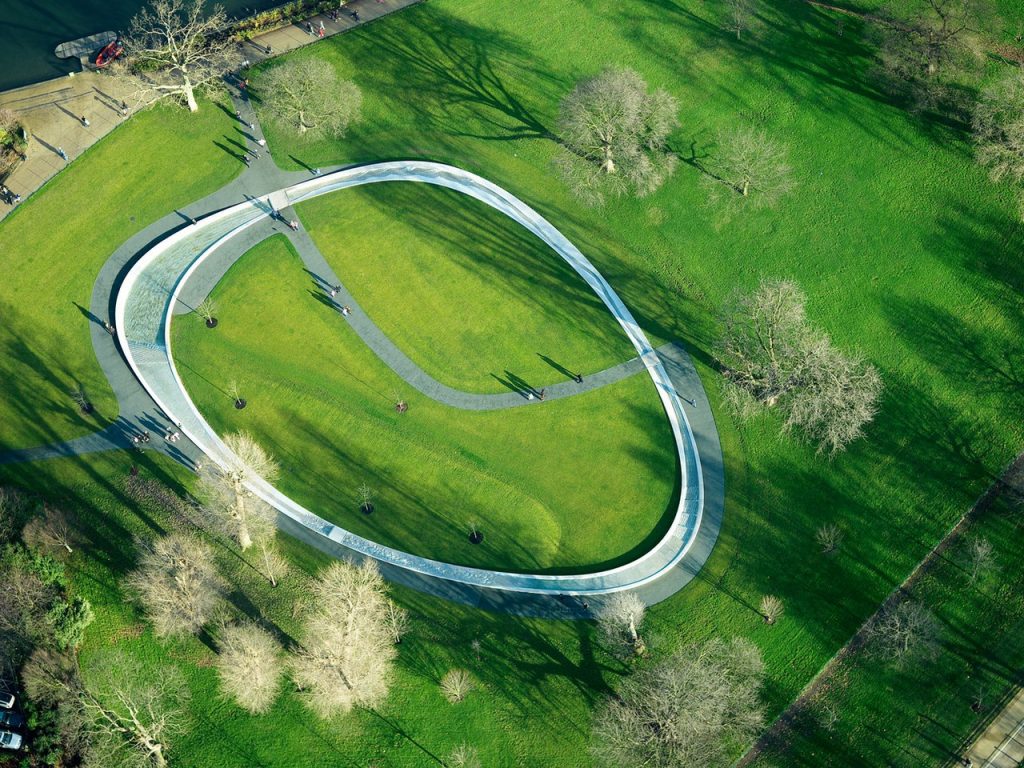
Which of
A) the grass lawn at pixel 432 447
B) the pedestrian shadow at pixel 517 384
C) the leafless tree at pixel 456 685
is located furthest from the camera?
the pedestrian shadow at pixel 517 384

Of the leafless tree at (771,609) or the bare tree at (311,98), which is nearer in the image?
the leafless tree at (771,609)

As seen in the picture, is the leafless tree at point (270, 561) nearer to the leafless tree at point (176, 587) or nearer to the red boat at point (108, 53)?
the leafless tree at point (176, 587)

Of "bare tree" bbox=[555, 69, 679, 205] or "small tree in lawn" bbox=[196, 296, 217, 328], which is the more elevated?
"bare tree" bbox=[555, 69, 679, 205]

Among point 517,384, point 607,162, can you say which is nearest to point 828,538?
point 517,384

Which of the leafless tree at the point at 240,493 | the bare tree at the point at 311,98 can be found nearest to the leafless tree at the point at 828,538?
the leafless tree at the point at 240,493

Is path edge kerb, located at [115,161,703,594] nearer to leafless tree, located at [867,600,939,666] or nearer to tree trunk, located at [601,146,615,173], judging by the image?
tree trunk, located at [601,146,615,173]

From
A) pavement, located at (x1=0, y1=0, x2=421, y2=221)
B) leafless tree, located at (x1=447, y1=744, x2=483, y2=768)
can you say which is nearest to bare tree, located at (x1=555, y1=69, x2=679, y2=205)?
pavement, located at (x1=0, y1=0, x2=421, y2=221)
